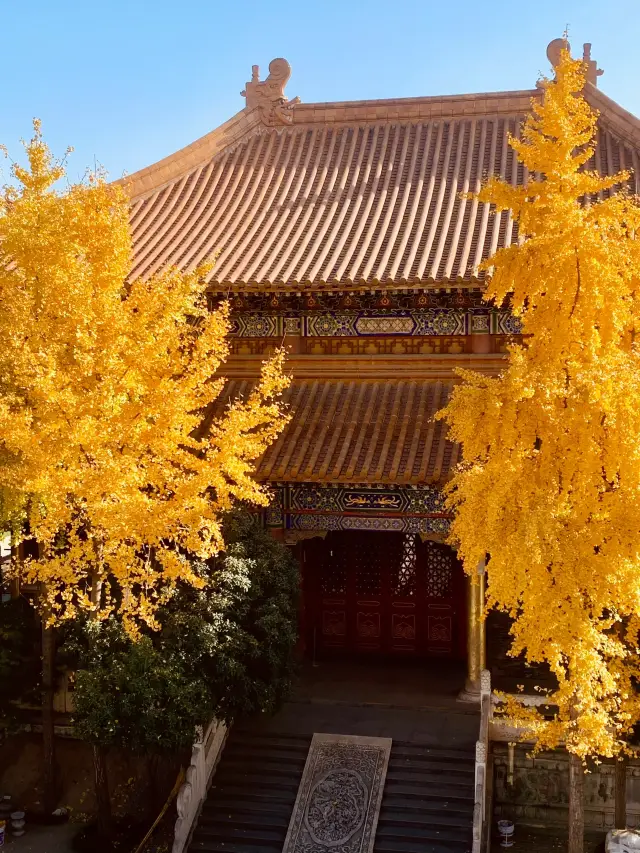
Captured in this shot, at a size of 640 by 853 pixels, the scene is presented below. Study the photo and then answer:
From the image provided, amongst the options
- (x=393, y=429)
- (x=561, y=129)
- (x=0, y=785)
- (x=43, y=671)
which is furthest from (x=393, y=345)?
(x=0, y=785)

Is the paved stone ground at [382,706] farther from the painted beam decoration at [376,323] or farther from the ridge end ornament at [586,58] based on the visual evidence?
the ridge end ornament at [586,58]

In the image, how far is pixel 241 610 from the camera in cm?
1179

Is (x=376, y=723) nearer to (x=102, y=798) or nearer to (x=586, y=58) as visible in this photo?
(x=102, y=798)

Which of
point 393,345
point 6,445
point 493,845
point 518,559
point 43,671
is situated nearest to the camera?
point 518,559

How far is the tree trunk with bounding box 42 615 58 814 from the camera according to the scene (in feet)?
41.3

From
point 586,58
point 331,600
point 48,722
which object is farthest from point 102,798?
point 586,58

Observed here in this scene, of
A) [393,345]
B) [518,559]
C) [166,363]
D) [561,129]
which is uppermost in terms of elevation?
[561,129]

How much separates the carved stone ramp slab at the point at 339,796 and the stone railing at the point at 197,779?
121 centimetres

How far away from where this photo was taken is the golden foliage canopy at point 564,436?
8.34 m

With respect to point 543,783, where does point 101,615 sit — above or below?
above

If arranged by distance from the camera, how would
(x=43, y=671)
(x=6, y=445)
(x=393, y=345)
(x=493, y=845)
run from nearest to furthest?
(x=6, y=445)
(x=493, y=845)
(x=43, y=671)
(x=393, y=345)

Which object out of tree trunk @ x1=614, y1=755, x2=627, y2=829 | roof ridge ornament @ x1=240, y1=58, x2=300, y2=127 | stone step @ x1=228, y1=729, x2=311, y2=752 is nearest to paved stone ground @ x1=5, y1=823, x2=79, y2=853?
stone step @ x1=228, y1=729, x2=311, y2=752

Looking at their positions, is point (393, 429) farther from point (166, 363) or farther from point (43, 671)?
point (43, 671)

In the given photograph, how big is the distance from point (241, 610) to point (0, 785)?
4707mm
